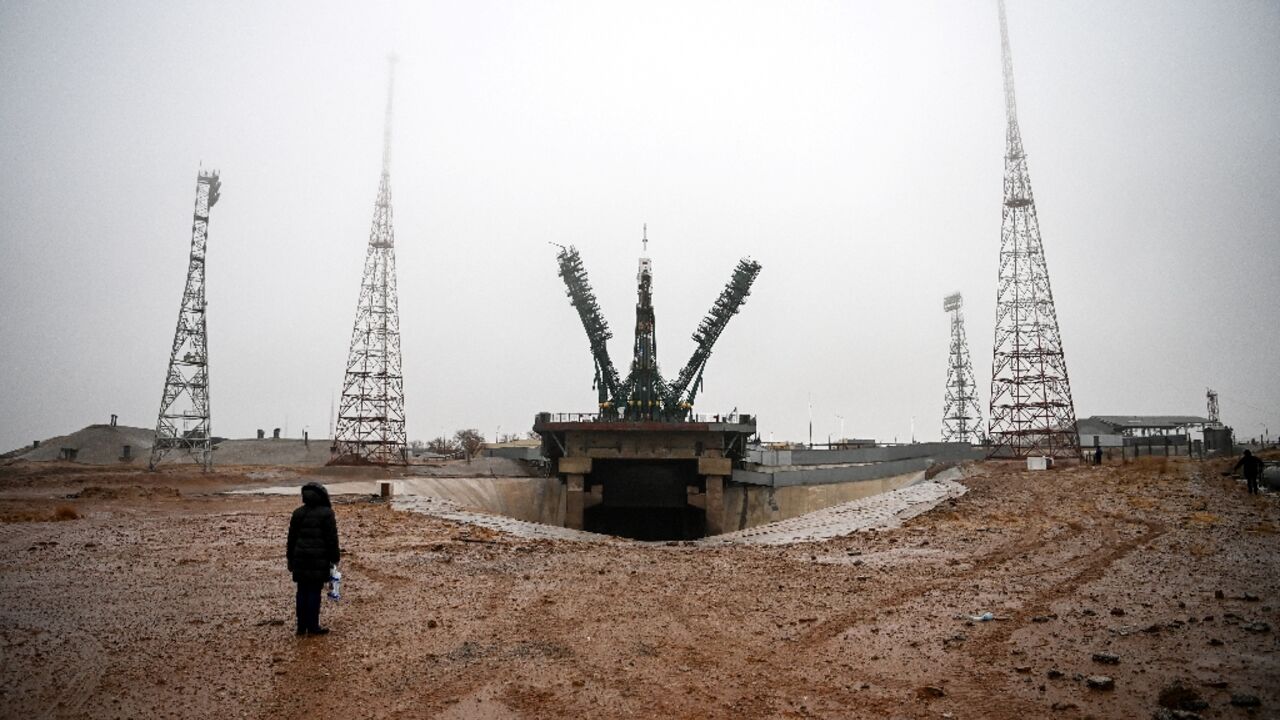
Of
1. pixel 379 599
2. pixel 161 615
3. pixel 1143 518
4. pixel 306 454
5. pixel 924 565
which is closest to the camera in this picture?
pixel 161 615

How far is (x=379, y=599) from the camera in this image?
1009 centimetres

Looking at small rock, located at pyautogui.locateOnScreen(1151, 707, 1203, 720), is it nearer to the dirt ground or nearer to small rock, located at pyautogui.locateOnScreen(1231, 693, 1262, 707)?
the dirt ground

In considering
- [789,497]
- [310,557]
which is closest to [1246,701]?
[310,557]

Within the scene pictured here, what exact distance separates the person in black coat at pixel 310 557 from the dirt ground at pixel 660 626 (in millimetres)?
346

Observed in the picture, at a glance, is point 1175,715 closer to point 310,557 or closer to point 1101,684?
point 1101,684

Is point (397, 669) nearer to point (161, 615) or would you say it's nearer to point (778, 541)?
point (161, 615)

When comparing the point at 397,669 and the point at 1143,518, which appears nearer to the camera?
the point at 397,669

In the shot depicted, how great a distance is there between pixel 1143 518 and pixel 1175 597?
29.2 ft

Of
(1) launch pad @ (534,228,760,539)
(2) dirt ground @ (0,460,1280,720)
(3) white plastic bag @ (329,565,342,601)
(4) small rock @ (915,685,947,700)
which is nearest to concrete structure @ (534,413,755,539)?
(1) launch pad @ (534,228,760,539)

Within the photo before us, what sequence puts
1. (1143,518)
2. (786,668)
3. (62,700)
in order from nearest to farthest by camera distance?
1. (62,700)
2. (786,668)
3. (1143,518)

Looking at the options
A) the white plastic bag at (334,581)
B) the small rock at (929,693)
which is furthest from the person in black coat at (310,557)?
the small rock at (929,693)

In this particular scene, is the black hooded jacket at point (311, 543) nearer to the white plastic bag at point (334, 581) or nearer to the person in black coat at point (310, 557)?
the person in black coat at point (310, 557)

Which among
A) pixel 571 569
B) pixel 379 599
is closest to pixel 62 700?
pixel 379 599

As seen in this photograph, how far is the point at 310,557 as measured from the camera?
7836mm
